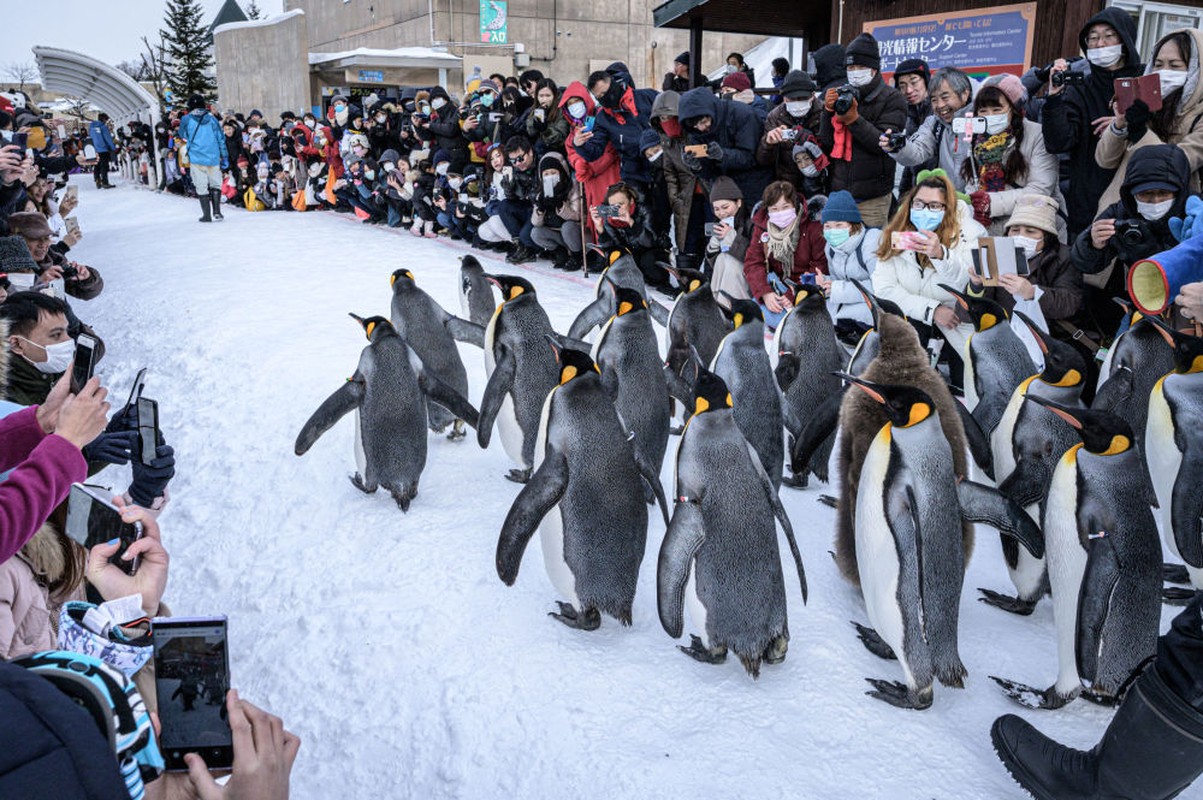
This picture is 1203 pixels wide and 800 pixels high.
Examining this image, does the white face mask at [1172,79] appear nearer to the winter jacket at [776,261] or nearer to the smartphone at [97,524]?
the winter jacket at [776,261]

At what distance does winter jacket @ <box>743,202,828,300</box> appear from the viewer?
15.5ft

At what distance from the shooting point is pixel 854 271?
4.39m

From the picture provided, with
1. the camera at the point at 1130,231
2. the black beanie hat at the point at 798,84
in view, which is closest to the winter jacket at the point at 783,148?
the black beanie hat at the point at 798,84

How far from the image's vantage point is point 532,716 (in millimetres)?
2090

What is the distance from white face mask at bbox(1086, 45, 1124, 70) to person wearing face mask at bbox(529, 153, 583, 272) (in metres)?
4.14

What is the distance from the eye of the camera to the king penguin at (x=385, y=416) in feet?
10.8

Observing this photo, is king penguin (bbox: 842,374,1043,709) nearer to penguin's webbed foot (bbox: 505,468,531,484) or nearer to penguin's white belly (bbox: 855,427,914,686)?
penguin's white belly (bbox: 855,427,914,686)

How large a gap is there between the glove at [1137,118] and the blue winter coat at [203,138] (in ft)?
33.9

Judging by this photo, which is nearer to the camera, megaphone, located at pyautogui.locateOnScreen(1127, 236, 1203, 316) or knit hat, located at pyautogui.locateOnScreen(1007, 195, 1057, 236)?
megaphone, located at pyautogui.locateOnScreen(1127, 236, 1203, 316)

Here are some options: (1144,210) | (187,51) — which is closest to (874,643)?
(1144,210)

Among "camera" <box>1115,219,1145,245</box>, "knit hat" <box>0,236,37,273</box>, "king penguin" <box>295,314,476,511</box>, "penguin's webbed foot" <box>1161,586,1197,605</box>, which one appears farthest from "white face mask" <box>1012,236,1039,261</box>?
"knit hat" <box>0,236,37,273</box>

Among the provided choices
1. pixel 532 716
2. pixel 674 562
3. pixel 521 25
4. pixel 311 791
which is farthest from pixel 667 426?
pixel 521 25

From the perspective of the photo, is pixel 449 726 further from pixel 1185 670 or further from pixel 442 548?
pixel 1185 670

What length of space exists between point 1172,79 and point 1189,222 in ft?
3.05
